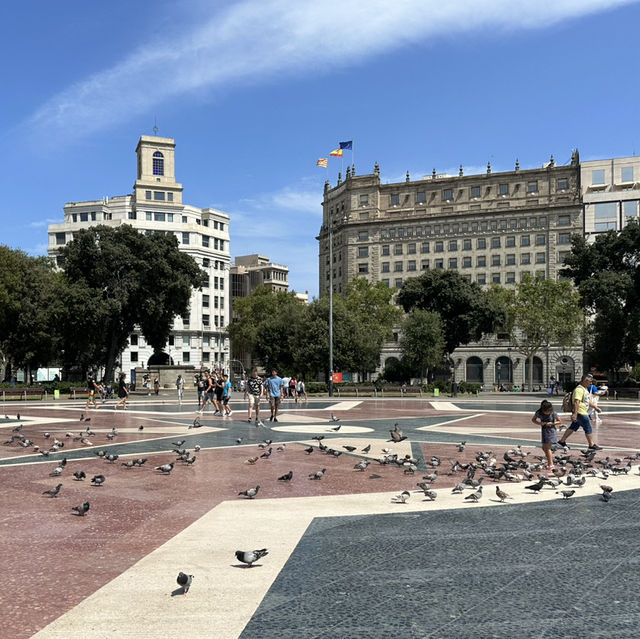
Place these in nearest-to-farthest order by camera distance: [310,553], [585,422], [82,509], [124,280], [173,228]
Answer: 1. [310,553]
2. [82,509]
3. [585,422]
4. [124,280]
5. [173,228]

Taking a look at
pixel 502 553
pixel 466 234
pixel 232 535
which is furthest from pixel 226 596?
pixel 466 234

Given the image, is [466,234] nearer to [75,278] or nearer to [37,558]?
[75,278]

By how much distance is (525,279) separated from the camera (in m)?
71.2

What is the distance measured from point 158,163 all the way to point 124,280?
5455 cm

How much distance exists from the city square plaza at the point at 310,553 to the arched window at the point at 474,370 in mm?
80513

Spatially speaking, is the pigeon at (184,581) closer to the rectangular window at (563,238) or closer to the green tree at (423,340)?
the green tree at (423,340)

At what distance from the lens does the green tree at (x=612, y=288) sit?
54.5 m

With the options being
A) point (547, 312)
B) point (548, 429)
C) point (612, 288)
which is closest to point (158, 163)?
point (547, 312)

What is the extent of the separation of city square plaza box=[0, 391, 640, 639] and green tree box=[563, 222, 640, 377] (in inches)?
1747

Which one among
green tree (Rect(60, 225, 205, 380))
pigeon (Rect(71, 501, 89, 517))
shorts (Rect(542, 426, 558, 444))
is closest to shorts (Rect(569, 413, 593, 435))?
shorts (Rect(542, 426, 558, 444))

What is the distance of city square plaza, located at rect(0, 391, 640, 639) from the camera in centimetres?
537

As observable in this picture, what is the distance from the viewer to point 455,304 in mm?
71125

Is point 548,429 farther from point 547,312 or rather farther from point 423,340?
point 547,312

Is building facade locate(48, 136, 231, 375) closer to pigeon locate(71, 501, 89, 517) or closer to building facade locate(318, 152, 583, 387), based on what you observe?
building facade locate(318, 152, 583, 387)
